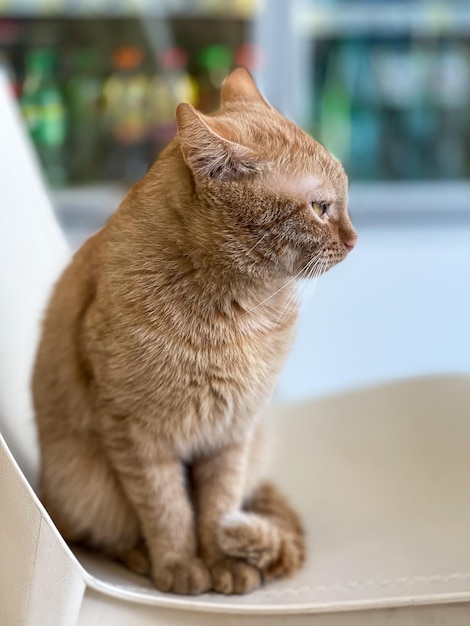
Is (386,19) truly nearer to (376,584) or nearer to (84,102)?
(84,102)

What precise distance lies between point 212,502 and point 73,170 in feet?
5.43

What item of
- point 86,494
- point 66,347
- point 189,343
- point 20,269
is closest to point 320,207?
point 189,343

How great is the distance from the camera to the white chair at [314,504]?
763mm

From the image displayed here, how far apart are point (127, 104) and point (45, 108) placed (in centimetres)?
24

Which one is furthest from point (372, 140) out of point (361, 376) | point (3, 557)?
point (3, 557)

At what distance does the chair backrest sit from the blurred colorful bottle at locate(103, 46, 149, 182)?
0.96 meters

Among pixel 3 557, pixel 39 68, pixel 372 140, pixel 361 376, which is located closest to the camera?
pixel 3 557

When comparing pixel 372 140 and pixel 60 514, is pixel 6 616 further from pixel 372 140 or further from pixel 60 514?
pixel 372 140

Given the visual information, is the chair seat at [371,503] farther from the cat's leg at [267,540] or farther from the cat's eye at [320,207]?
the cat's eye at [320,207]

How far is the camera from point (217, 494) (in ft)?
3.12

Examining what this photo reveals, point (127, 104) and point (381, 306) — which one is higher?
point (127, 104)

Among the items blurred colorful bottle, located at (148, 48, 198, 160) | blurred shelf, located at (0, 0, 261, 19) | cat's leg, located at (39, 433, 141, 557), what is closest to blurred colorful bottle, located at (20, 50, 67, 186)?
blurred shelf, located at (0, 0, 261, 19)

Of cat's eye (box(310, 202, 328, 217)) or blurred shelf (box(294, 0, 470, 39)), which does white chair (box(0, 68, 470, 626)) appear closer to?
cat's eye (box(310, 202, 328, 217))

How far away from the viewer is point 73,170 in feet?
7.83
